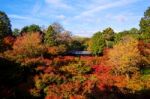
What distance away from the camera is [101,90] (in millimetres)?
35094

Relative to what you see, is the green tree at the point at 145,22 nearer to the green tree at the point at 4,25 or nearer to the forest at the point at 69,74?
the forest at the point at 69,74

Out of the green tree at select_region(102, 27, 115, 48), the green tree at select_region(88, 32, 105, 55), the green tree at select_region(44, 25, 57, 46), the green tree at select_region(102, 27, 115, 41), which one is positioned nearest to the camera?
the green tree at select_region(88, 32, 105, 55)

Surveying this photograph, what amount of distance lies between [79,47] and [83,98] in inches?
2199

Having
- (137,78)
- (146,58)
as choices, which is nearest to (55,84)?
(137,78)

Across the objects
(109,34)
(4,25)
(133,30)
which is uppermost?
A: (4,25)

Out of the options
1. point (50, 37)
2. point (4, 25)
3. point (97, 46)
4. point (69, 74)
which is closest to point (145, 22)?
point (97, 46)

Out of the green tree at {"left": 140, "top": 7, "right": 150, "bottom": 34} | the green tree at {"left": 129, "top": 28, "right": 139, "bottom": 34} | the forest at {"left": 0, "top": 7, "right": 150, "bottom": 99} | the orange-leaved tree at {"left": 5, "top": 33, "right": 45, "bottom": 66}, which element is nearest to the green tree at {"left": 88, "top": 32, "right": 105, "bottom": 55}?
the forest at {"left": 0, "top": 7, "right": 150, "bottom": 99}

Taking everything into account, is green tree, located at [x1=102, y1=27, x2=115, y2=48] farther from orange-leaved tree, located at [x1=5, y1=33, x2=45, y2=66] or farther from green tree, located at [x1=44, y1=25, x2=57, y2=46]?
orange-leaved tree, located at [x1=5, y1=33, x2=45, y2=66]

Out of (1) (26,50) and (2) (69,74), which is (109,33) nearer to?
(1) (26,50)

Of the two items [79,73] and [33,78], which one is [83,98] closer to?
[33,78]

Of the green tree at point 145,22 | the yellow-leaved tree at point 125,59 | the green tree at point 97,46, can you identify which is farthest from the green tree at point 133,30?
the yellow-leaved tree at point 125,59

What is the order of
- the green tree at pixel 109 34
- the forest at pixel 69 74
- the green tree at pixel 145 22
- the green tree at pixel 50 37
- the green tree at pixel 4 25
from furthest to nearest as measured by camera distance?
1. the green tree at pixel 109 34
2. the green tree at pixel 145 22
3. the green tree at pixel 50 37
4. the green tree at pixel 4 25
5. the forest at pixel 69 74

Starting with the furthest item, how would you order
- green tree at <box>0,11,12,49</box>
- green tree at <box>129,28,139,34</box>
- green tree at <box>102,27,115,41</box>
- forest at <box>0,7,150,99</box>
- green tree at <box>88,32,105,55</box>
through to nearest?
green tree at <box>129,28,139,34</box>
green tree at <box>102,27,115,41</box>
green tree at <box>88,32,105,55</box>
green tree at <box>0,11,12,49</box>
forest at <box>0,7,150,99</box>

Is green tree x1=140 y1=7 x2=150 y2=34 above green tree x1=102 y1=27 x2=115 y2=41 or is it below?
above
